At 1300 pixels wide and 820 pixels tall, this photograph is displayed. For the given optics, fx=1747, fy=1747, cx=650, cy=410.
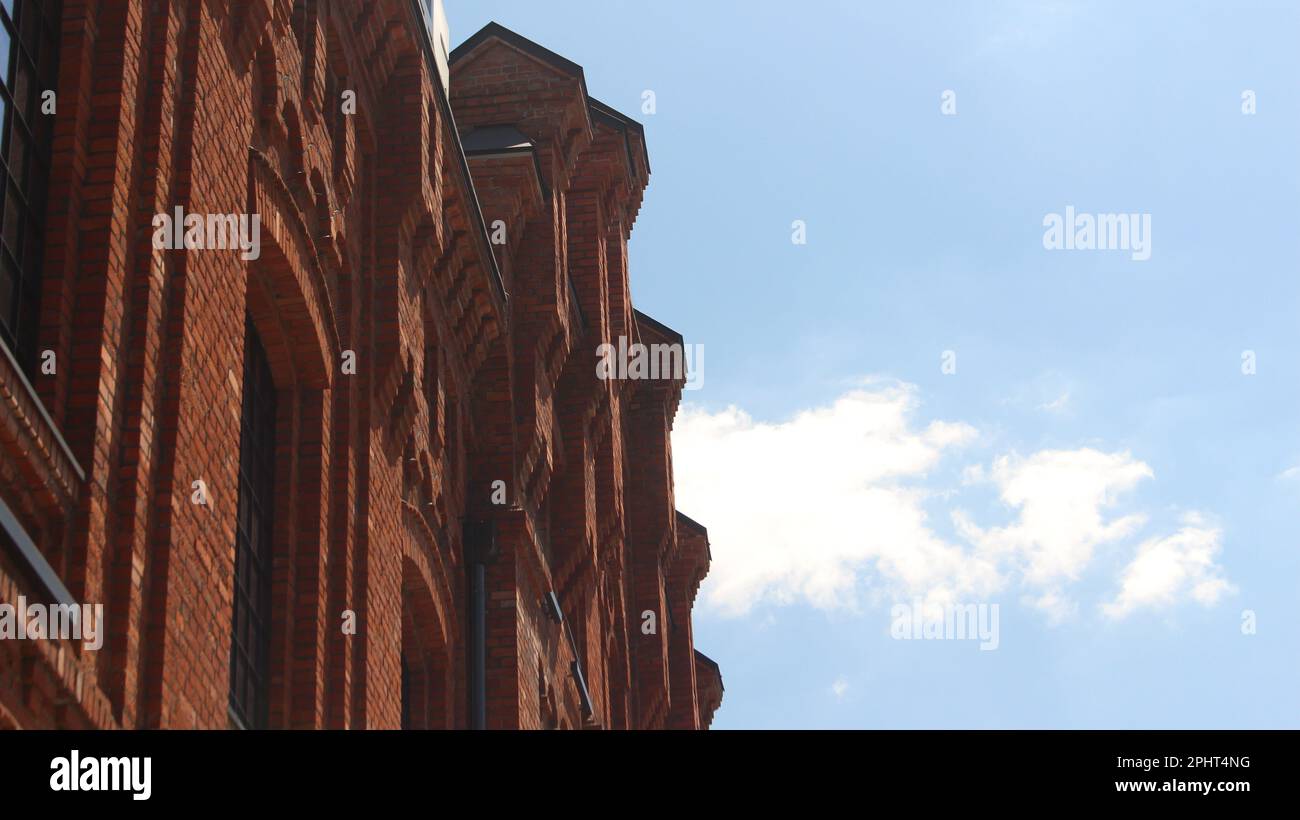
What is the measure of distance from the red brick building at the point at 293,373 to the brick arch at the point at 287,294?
3cm

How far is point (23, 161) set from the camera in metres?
7.66

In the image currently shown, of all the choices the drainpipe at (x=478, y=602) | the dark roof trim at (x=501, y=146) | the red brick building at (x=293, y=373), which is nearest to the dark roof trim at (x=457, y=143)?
the red brick building at (x=293, y=373)

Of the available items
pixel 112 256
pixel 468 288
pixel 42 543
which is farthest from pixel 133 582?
pixel 468 288

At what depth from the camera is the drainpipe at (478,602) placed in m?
15.0

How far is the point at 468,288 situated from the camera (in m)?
15.4

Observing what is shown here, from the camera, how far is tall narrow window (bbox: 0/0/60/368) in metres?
7.44

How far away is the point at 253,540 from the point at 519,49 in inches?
424

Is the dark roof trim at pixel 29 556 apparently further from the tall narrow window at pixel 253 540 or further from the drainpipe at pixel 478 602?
the drainpipe at pixel 478 602

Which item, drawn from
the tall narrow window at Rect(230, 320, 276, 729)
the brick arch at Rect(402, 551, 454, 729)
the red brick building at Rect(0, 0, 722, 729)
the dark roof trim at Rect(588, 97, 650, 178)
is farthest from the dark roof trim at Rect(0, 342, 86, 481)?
the dark roof trim at Rect(588, 97, 650, 178)

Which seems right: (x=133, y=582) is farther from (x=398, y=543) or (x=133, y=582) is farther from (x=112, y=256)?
(x=398, y=543)

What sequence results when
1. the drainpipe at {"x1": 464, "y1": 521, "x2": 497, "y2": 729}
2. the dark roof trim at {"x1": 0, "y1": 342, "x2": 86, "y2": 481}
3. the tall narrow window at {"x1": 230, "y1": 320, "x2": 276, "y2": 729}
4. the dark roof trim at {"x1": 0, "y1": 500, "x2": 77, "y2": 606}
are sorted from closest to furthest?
the dark roof trim at {"x1": 0, "y1": 500, "x2": 77, "y2": 606} → the dark roof trim at {"x1": 0, "y1": 342, "x2": 86, "y2": 481} → the tall narrow window at {"x1": 230, "y1": 320, "x2": 276, "y2": 729} → the drainpipe at {"x1": 464, "y1": 521, "x2": 497, "y2": 729}

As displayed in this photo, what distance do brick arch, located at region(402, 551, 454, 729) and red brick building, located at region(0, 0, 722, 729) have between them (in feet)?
0.09

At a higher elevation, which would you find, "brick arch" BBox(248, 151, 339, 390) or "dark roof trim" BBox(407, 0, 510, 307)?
"dark roof trim" BBox(407, 0, 510, 307)

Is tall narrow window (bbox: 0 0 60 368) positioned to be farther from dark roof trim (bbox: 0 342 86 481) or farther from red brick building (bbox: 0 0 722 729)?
dark roof trim (bbox: 0 342 86 481)
